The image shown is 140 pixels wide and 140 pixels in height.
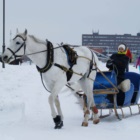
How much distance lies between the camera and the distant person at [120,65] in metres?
9.62

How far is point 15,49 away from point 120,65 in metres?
2.82

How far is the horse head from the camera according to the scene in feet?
25.8

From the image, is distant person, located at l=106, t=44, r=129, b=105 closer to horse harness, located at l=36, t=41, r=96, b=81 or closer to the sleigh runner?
the sleigh runner

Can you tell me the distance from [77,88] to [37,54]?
2.35m

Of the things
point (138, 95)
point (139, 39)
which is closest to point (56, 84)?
point (138, 95)

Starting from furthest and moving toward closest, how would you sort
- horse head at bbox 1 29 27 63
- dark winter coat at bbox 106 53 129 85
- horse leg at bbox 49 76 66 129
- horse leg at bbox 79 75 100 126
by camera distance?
dark winter coat at bbox 106 53 129 85
horse leg at bbox 79 75 100 126
horse leg at bbox 49 76 66 129
horse head at bbox 1 29 27 63

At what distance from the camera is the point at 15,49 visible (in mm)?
7891

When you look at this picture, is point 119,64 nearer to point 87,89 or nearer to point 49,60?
point 87,89

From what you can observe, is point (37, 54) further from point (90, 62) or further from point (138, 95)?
point (138, 95)

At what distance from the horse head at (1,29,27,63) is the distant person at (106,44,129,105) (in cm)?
259

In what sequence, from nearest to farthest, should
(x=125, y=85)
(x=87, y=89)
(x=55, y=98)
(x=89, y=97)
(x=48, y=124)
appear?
1. (x=55, y=98)
2. (x=48, y=124)
3. (x=89, y=97)
4. (x=87, y=89)
5. (x=125, y=85)

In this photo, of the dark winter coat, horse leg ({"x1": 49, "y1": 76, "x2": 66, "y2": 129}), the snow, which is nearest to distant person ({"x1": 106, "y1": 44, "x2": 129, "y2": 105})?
the dark winter coat

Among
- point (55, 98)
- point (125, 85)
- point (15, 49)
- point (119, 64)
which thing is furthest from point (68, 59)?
point (125, 85)

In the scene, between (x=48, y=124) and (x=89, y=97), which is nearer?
(x=48, y=124)
